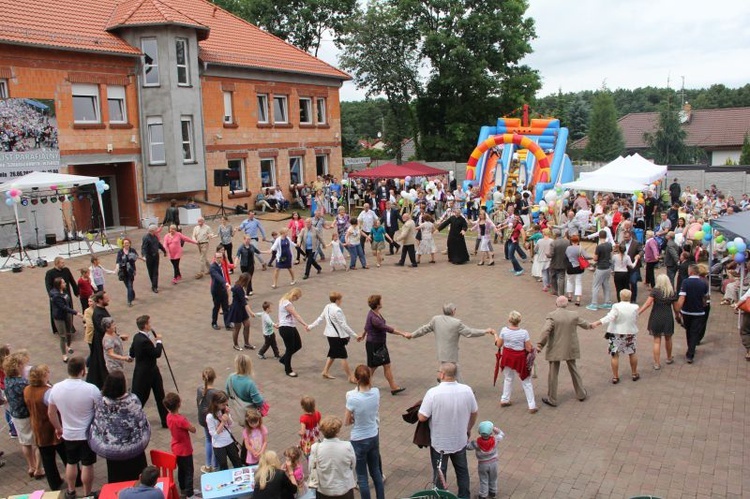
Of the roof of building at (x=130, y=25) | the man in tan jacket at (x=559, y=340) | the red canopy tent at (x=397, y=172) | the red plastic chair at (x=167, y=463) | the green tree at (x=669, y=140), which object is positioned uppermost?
the roof of building at (x=130, y=25)

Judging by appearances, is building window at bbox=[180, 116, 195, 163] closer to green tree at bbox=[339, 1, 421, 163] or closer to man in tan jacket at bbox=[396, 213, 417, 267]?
man in tan jacket at bbox=[396, 213, 417, 267]

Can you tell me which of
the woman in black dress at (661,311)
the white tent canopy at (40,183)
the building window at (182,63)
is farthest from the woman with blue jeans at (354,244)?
the building window at (182,63)

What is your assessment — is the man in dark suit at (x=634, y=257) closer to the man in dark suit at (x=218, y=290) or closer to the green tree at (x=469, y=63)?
the man in dark suit at (x=218, y=290)

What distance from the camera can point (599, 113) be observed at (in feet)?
166

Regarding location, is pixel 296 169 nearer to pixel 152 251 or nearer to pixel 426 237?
pixel 426 237

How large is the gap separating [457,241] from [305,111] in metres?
16.8

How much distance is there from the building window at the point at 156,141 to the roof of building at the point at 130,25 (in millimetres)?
2505

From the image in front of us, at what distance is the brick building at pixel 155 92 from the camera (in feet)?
72.4

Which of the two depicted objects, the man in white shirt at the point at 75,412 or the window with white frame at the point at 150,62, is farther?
the window with white frame at the point at 150,62

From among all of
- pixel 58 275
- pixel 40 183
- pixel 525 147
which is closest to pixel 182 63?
pixel 40 183

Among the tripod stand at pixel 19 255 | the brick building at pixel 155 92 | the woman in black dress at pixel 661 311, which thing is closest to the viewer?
the woman in black dress at pixel 661 311

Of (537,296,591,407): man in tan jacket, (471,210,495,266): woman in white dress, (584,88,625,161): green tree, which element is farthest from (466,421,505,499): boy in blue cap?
(584,88,625,161): green tree

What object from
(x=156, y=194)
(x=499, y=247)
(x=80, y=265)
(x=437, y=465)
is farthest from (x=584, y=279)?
(x=156, y=194)

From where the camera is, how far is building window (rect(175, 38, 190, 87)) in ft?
81.4
